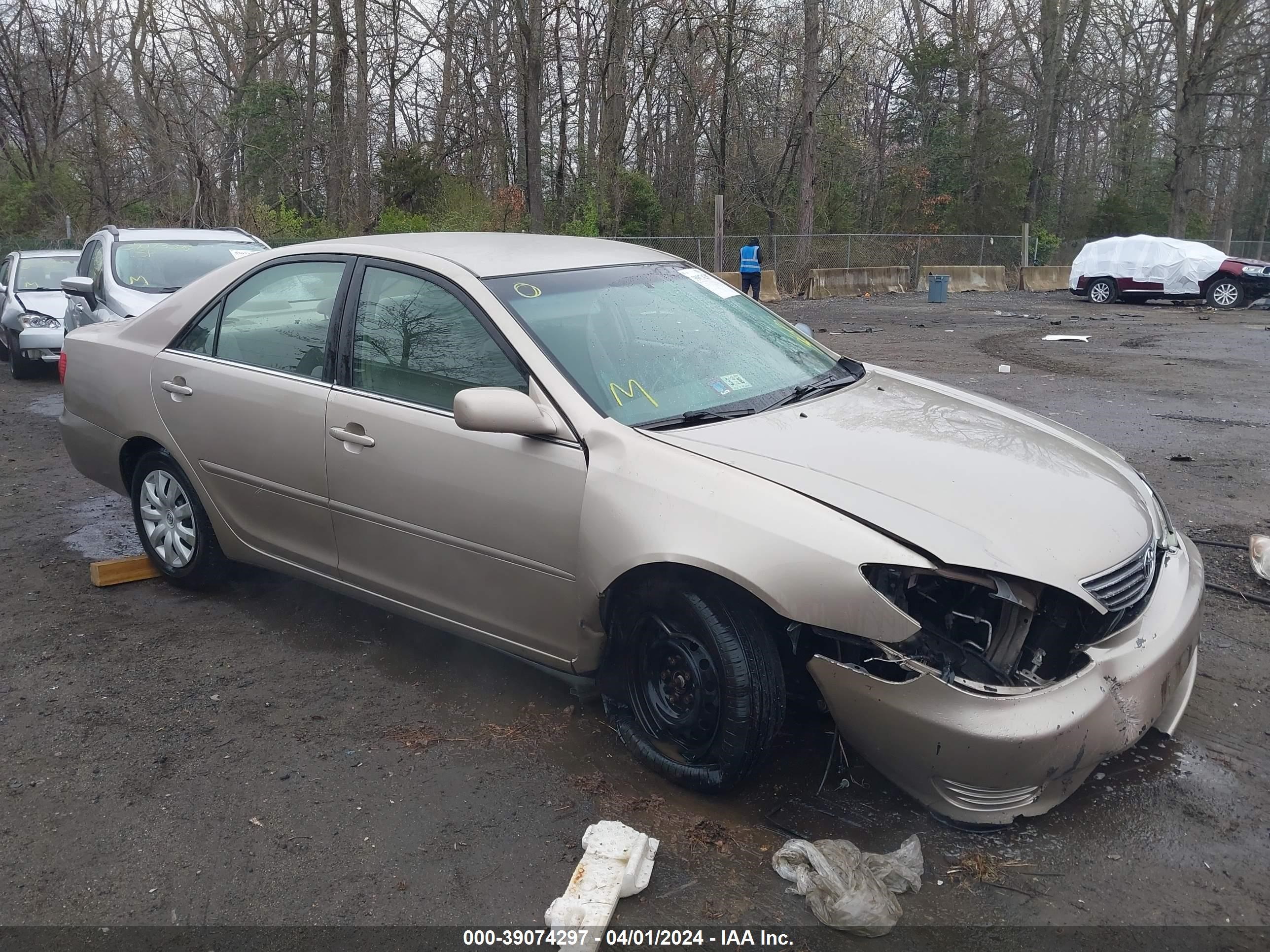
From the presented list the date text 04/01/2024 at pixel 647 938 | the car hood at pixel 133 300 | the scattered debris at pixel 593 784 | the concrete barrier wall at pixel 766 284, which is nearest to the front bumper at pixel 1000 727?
the date text 04/01/2024 at pixel 647 938

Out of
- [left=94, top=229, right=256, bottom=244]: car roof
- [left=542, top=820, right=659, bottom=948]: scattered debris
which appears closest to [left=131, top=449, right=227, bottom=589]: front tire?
[left=542, top=820, right=659, bottom=948]: scattered debris

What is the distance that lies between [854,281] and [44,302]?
20956 millimetres

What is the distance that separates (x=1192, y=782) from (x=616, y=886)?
1.88 meters

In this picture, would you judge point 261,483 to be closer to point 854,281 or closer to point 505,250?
point 505,250

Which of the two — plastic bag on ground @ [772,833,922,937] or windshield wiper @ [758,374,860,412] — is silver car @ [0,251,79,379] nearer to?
windshield wiper @ [758,374,860,412]

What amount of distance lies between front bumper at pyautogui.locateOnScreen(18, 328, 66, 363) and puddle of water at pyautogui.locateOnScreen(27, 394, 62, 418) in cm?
89

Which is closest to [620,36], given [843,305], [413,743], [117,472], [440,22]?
[440,22]

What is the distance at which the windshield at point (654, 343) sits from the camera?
355 cm

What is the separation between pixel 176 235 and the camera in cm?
1065

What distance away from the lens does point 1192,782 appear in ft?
10.6

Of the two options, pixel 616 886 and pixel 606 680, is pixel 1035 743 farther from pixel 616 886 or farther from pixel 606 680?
pixel 606 680

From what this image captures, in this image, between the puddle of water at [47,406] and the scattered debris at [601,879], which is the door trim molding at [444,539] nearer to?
the scattered debris at [601,879]

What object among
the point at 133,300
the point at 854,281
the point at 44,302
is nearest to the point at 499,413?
the point at 133,300

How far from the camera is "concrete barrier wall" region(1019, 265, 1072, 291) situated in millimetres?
31125
